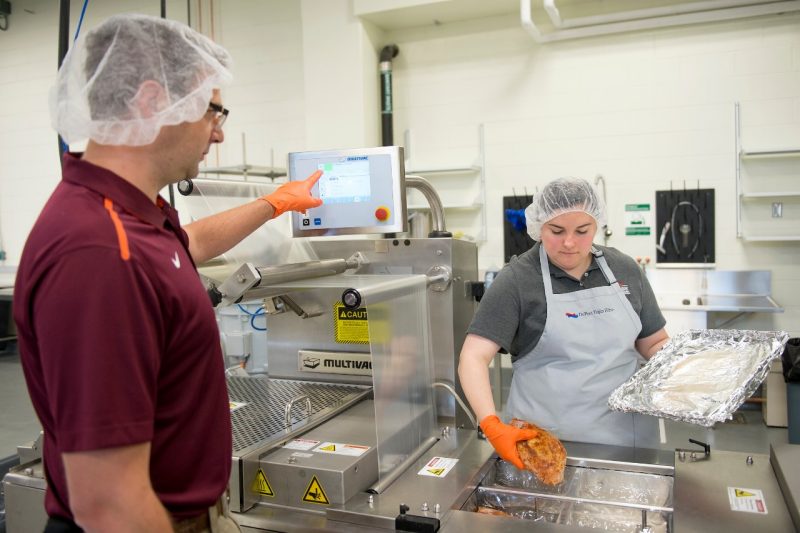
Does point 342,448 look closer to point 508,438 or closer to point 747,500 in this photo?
point 508,438

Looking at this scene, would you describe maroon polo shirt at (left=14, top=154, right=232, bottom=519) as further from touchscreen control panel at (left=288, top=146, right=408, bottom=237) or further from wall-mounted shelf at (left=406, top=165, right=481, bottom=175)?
wall-mounted shelf at (left=406, top=165, right=481, bottom=175)

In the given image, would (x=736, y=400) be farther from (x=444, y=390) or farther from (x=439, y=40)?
(x=439, y=40)

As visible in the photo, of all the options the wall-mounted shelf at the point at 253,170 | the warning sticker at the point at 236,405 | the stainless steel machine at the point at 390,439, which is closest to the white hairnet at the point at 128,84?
the stainless steel machine at the point at 390,439

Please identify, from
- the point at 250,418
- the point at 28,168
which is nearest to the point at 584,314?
the point at 250,418

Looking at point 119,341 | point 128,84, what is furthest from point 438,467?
point 128,84

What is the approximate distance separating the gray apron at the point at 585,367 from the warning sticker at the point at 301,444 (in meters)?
0.64

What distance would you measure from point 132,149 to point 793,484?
1.26 meters

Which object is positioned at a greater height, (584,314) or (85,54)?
(85,54)

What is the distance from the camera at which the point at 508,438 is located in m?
1.38

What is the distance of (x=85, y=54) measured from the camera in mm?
876

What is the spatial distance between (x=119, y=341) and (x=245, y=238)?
802 mm

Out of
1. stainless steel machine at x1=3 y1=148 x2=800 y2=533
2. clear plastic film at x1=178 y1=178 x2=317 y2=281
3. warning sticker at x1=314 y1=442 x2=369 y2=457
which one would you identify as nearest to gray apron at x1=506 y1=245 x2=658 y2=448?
stainless steel machine at x1=3 y1=148 x2=800 y2=533

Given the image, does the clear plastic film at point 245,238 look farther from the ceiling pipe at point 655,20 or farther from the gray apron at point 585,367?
the ceiling pipe at point 655,20

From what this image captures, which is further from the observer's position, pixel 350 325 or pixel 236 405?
pixel 350 325
